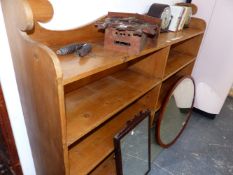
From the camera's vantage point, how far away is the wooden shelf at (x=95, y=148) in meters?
1.01

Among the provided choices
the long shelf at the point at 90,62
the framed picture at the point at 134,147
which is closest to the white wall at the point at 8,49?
the long shelf at the point at 90,62

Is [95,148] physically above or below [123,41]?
below

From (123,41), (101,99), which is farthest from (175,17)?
(101,99)

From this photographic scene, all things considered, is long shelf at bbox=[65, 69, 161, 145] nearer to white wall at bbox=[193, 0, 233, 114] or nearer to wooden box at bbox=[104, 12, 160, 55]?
wooden box at bbox=[104, 12, 160, 55]

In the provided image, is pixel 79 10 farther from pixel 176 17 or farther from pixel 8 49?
pixel 176 17

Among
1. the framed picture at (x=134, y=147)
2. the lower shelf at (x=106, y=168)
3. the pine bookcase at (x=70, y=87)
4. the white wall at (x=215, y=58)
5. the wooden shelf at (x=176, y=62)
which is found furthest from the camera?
the white wall at (x=215, y=58)

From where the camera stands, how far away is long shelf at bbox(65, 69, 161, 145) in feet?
2.87

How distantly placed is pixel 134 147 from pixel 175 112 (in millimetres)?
645

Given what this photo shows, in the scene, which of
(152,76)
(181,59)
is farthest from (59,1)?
(181,59)

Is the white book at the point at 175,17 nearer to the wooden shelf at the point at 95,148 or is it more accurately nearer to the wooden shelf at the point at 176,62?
the wooden shelf at the point at 176,62

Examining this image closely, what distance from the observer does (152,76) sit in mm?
1368

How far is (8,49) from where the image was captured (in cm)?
88

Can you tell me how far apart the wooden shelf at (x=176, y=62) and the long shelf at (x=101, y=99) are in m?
0.23

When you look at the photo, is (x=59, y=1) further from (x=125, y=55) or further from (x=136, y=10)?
(x=136, y=10)
